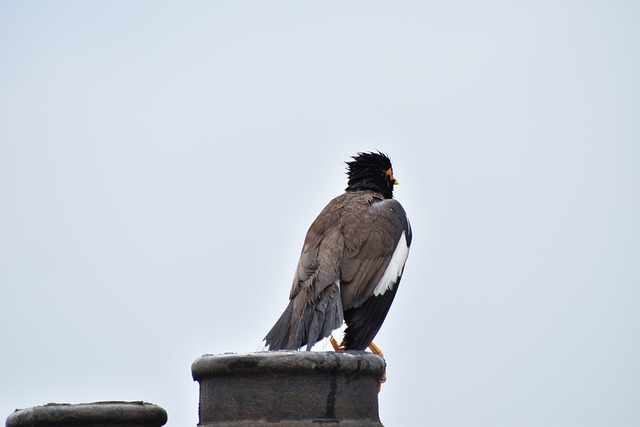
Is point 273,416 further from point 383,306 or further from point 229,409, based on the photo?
point 383,306

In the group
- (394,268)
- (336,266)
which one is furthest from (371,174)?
(336,266)

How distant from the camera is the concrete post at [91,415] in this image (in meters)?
4.83

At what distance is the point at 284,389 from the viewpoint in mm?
4488

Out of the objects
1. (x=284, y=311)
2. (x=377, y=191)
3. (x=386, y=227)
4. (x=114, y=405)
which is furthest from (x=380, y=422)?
(x=377, y=191)

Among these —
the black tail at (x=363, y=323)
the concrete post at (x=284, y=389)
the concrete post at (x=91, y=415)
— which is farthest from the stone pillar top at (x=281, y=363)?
the black tail at (x=363, y=323)

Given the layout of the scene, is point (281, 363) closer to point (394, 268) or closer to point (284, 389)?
point (284, 389)

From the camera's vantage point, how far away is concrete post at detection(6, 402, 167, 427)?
4828 mm

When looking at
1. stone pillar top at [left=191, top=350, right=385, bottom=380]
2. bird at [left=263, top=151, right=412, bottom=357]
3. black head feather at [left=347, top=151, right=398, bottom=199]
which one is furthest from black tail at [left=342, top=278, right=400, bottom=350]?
stone pillar top at [left=191, top=350, right=385, bottom=380]

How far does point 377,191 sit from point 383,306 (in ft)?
7.53

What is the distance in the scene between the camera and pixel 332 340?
23.8 feet

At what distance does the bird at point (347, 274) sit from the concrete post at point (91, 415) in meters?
2.31

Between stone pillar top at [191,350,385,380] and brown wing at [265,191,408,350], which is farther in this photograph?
brown wing at [265,191,408,350]

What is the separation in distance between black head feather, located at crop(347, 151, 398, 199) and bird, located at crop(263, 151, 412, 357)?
2.22ft

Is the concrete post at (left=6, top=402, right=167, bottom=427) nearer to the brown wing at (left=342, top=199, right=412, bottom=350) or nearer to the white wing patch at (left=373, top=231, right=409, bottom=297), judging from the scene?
the brown wing at (left=342, top=199, right=412, bottom=350)
